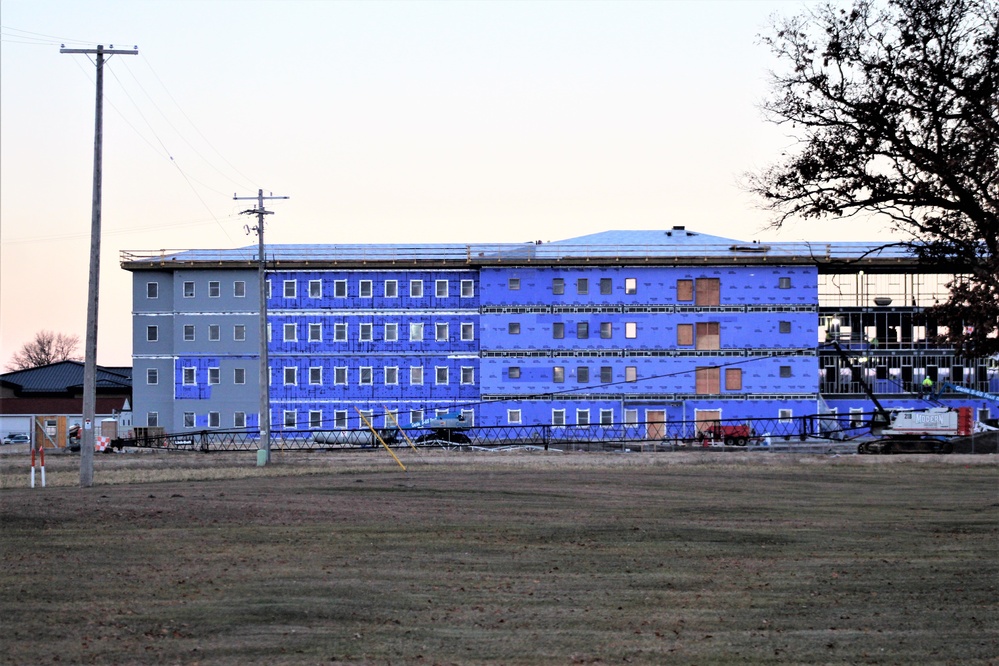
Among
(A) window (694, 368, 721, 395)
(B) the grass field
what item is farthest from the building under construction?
(B) the grass field

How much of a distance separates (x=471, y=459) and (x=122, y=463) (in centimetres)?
1489

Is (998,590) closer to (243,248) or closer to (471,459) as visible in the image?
(471,459)

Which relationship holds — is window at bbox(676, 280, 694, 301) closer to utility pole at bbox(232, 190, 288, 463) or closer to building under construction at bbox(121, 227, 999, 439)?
building under construction at bbox(121, 227, 999, 439)

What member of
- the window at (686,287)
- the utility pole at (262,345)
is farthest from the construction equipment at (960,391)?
the utility pole at (262,345)

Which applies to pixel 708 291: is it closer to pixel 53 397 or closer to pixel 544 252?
pixel 544 252

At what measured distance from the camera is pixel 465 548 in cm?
1919

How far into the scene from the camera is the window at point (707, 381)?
3216 inches

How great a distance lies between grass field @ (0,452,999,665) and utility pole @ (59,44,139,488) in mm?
4671

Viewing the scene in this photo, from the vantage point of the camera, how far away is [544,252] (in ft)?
273

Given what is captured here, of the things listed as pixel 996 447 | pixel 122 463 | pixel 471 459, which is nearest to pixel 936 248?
pixel 471 459

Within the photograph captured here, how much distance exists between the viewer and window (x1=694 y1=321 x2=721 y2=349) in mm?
81688

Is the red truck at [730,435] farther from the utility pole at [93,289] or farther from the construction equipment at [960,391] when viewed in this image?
the utility pole at [93,289]

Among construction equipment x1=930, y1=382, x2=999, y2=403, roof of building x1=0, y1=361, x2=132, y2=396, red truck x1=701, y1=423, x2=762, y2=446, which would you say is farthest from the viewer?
roof of building x1=0, y1=361, x2=132, y2=396

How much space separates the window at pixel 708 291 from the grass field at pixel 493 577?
50689mm
